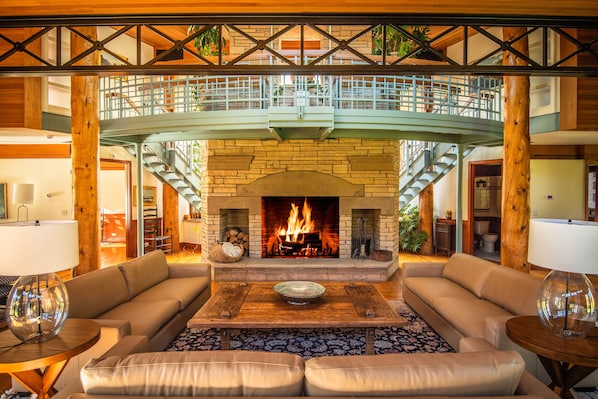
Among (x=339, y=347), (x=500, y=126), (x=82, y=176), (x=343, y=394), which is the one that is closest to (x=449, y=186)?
(x=500, y=126)

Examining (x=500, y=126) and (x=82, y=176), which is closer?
(x=82, y=176)

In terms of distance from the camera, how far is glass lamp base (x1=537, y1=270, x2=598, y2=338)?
2445 millimetres

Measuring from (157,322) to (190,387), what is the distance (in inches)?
77.2

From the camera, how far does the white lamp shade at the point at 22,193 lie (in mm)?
6855

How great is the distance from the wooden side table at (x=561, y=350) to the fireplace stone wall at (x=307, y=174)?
4.60 m

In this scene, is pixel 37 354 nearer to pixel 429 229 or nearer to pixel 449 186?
pixel 429 229

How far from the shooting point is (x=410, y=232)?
959 cm

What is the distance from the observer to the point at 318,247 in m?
7.52

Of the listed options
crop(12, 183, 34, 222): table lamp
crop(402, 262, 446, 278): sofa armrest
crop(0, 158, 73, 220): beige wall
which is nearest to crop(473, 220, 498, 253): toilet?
crop(402, 262, 446, 278): sofa armrest

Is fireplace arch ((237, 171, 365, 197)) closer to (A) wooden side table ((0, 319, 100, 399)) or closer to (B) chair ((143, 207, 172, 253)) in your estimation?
(B) chair ((143, 207, 172, 253))

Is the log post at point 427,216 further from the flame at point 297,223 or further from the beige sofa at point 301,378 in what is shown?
the beige sofa at point 301,378

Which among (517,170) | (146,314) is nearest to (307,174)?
(517,170)

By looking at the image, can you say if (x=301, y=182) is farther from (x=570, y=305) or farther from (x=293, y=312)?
(x=570, y=305)

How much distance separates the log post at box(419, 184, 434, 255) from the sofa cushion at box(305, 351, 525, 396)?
7.92 metres
